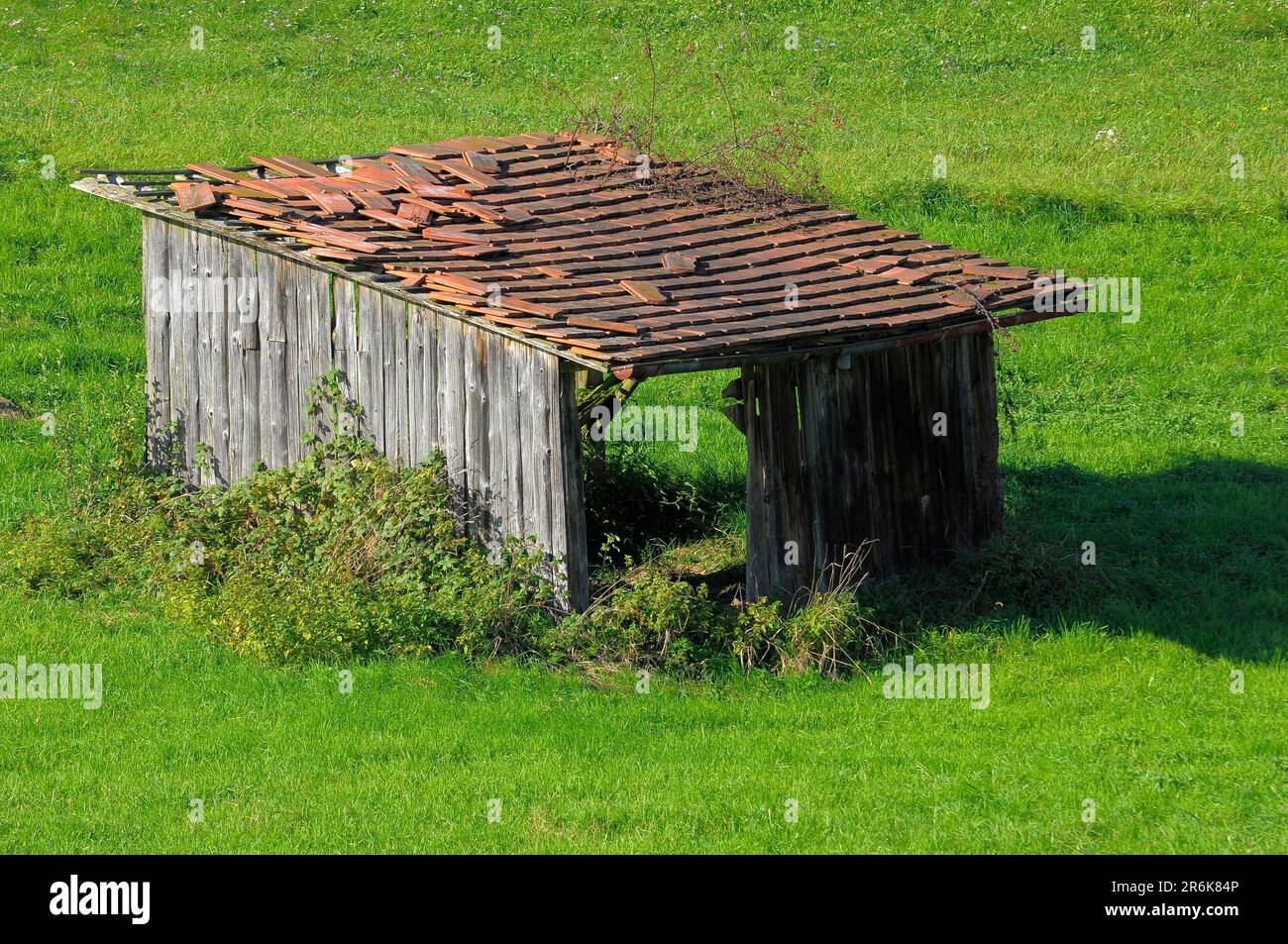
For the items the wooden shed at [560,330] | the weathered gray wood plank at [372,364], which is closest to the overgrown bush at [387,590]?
the weathered gray wood plank at [372,364]

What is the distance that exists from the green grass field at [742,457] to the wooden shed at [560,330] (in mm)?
1087

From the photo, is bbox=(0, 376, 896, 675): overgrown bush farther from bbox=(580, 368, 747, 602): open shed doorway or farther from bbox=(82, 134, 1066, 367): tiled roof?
bbox=(82, 134, 1066, 367): tiled roof

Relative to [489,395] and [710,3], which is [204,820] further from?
[710,3]

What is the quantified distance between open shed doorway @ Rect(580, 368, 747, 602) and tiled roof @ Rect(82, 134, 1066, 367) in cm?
135

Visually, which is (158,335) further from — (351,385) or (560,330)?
(560,330)

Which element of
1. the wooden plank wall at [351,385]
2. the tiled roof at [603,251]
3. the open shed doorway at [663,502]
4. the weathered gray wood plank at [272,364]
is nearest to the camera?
the tiled roof at [603,251]

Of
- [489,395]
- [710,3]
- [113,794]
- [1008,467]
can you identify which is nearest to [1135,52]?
[710,3]

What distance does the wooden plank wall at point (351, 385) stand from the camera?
36.9 ft

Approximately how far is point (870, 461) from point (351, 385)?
4261 mm

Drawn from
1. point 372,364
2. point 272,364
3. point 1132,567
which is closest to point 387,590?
point 372,364

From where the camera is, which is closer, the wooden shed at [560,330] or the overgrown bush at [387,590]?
the overgrown bush at [387,590]

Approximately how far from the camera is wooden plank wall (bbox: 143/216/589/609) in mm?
11242

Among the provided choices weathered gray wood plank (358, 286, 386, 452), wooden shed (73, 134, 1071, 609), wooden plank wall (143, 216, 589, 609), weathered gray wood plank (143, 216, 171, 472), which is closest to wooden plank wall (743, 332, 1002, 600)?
wooden shed (73, 134, 1071, 609)

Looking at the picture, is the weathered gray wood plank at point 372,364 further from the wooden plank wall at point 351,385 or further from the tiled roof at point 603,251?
the tiled roof at point 603,251
